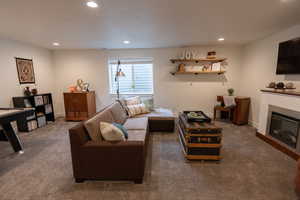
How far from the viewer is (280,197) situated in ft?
5.24

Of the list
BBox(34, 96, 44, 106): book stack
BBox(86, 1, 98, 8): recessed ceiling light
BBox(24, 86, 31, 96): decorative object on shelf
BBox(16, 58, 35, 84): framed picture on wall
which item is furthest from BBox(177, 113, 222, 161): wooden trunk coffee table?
BBox(16, 58, 35, 84): framed picture on wall

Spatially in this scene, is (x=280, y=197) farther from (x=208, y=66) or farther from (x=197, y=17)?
(x=208, y=66)

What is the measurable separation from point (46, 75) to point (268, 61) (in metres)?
6.44

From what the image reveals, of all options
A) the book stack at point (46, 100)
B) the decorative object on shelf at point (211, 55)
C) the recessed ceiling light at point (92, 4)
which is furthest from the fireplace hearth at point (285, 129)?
the book stack at point (46, 100)

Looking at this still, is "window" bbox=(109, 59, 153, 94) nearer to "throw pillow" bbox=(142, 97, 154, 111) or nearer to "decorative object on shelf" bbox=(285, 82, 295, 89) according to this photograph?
"throw pillow" bbox=(142, 97, 154, 111)

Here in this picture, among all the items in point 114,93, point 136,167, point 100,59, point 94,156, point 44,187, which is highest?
point 100,59

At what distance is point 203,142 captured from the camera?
2203 mm

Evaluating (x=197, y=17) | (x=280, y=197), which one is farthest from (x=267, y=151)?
(x=197, y=17)

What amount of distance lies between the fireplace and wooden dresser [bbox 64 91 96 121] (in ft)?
15.5

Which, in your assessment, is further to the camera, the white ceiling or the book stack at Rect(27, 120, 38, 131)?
A: the book stack at Rect(27, 120, 38, 131)

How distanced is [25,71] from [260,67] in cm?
637

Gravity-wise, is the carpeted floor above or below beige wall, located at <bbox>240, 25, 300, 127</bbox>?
below

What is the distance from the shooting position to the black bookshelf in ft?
11.8

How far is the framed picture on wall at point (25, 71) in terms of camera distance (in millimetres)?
3734
